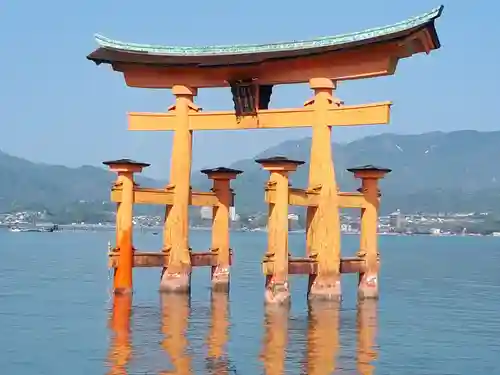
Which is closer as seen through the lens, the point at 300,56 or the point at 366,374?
the point at 366,374

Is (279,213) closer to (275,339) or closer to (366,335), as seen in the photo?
(366,335)

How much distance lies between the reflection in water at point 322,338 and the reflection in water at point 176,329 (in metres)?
2.43

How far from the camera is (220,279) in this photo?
3253 centimetres

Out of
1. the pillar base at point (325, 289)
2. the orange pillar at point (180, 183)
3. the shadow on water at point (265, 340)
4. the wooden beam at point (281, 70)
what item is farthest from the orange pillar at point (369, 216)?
the orange pillar at point (180, 183)

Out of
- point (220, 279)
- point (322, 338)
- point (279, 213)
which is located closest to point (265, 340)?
point (322, 338)

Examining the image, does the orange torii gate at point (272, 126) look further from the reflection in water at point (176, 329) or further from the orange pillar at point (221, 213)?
the reflection in water at point (176, 329)

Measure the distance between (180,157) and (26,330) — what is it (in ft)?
25.0

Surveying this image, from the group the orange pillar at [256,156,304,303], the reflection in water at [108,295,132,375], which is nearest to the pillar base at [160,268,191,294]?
the reflection in water at [108,295,132,375]

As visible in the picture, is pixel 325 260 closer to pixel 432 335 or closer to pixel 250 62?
pixel 432 335

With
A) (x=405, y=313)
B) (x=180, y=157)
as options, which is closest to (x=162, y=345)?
(x=180, y=157)

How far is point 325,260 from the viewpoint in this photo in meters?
28.0

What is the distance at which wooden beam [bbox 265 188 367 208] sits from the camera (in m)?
26.9

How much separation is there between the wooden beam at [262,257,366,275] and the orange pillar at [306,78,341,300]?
314 mm

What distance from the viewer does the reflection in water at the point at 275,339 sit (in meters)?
19.3
